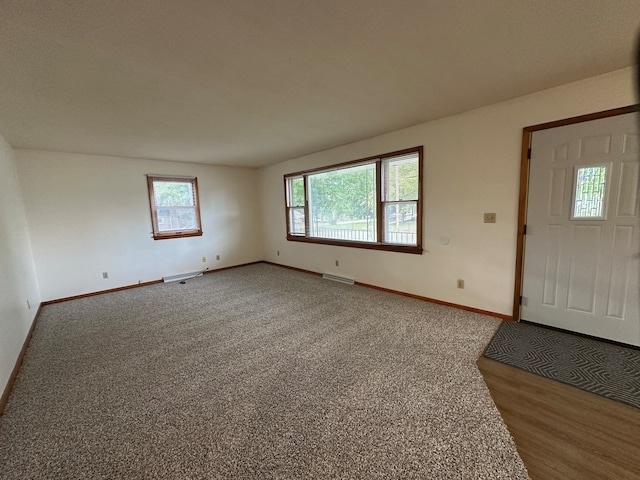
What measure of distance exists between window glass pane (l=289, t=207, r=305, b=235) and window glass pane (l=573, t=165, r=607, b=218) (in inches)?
166

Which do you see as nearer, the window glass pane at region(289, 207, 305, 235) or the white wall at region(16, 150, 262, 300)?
the white wall at region(16, 150, 262, 300)

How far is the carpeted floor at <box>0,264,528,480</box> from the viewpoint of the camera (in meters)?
1.39

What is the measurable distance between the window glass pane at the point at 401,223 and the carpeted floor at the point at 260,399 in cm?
107

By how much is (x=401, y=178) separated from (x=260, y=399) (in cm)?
329

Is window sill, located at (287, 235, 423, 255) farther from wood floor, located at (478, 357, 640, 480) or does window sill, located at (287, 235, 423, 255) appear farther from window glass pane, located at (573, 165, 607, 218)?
wood floor, located at (478, 357, 640, 480)

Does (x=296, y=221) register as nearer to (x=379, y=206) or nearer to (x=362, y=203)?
(x=362, y=203)

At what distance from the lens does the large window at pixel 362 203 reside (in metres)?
3.78

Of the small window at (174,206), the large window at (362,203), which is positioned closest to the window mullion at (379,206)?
the large window at (362,203)

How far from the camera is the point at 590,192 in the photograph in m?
2.44

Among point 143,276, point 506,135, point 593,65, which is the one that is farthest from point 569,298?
point 143,276

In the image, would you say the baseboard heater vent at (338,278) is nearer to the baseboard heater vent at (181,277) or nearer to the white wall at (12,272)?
the baseboard heater vent at (181,277)

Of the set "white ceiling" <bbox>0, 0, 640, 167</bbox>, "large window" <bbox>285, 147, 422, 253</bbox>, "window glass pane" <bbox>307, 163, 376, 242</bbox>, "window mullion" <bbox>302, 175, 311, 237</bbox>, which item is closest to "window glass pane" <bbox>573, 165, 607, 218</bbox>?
"white ceiling" <bbox>0, 0, 640, 167</bbox>

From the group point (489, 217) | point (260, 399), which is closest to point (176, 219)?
point (260, 399)

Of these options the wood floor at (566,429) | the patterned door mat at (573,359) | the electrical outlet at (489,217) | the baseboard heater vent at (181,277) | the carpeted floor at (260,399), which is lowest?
the wood floor at (566,429)
